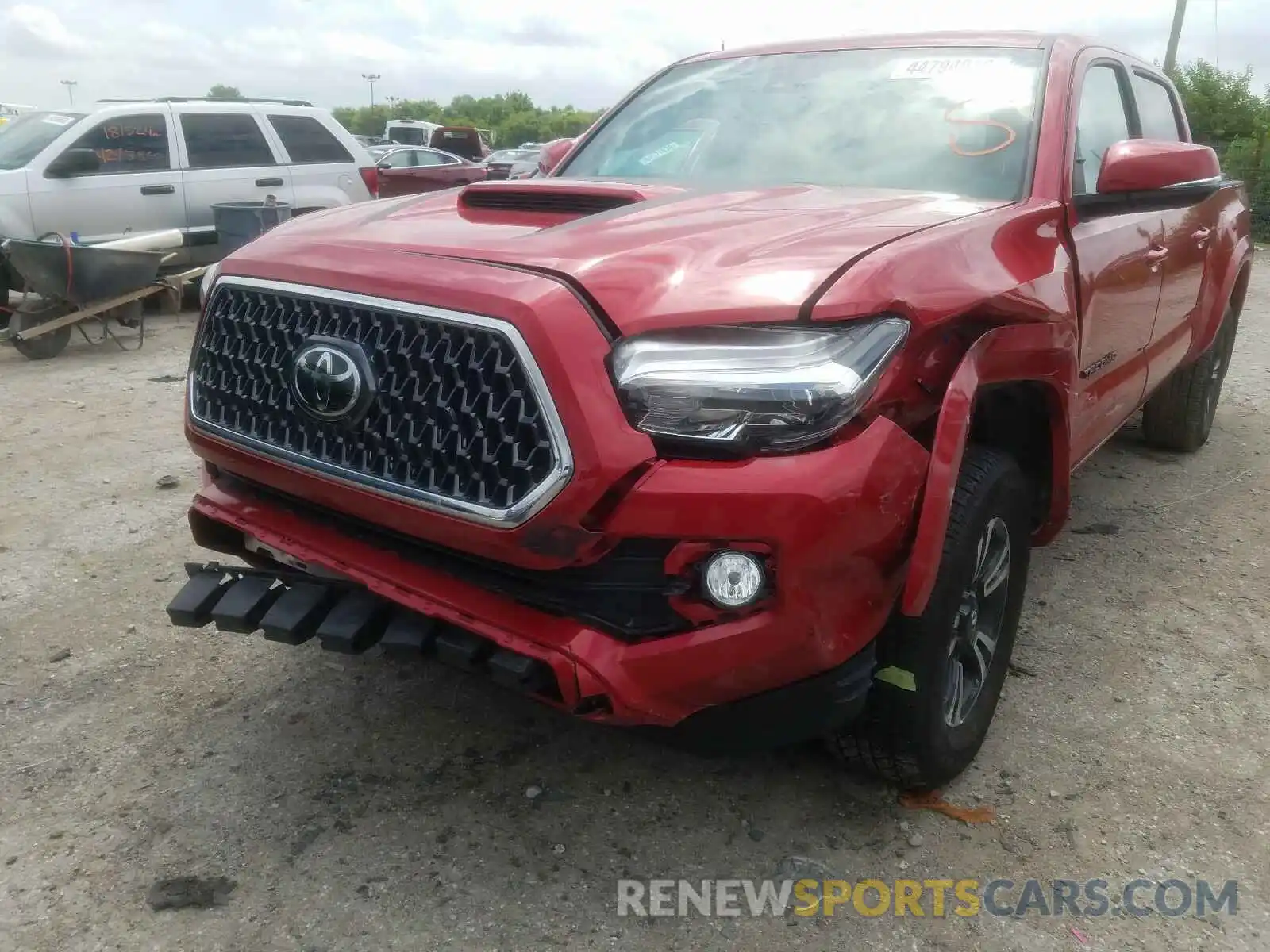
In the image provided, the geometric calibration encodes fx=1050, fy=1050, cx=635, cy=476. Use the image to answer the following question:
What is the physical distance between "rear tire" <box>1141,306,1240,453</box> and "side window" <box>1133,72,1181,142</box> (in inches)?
44.2

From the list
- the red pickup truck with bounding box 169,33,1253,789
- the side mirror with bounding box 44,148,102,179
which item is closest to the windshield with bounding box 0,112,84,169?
the side mirror with bounding box 44,148,102,179

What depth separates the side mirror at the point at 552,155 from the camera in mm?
3924

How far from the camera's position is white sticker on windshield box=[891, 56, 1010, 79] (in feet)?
10.3

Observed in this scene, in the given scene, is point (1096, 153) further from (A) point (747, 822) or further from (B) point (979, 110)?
(A) point (747, 822)

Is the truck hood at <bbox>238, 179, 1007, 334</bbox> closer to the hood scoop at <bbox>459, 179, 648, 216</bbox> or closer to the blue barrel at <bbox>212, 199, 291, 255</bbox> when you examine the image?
the hood scoop at <bbox>459, 179, 648, 216</bbox>

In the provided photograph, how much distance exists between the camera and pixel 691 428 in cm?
190

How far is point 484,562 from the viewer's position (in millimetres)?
2098

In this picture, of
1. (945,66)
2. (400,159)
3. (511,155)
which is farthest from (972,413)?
(511,155)

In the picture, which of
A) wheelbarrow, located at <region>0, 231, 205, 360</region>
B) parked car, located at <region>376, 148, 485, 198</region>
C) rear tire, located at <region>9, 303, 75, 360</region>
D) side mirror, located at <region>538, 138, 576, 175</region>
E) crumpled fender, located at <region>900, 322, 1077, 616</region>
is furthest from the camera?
parked car, located at <region>376, 148, 485, 198</region>

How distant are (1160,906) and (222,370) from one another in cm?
241

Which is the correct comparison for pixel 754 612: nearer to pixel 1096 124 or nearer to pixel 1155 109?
pixel 1096 124

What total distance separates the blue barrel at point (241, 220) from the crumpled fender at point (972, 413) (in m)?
7.53

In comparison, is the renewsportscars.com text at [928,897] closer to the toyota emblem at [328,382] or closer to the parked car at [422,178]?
the toyota emblem at [328,382]

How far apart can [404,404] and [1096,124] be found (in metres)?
2.53
